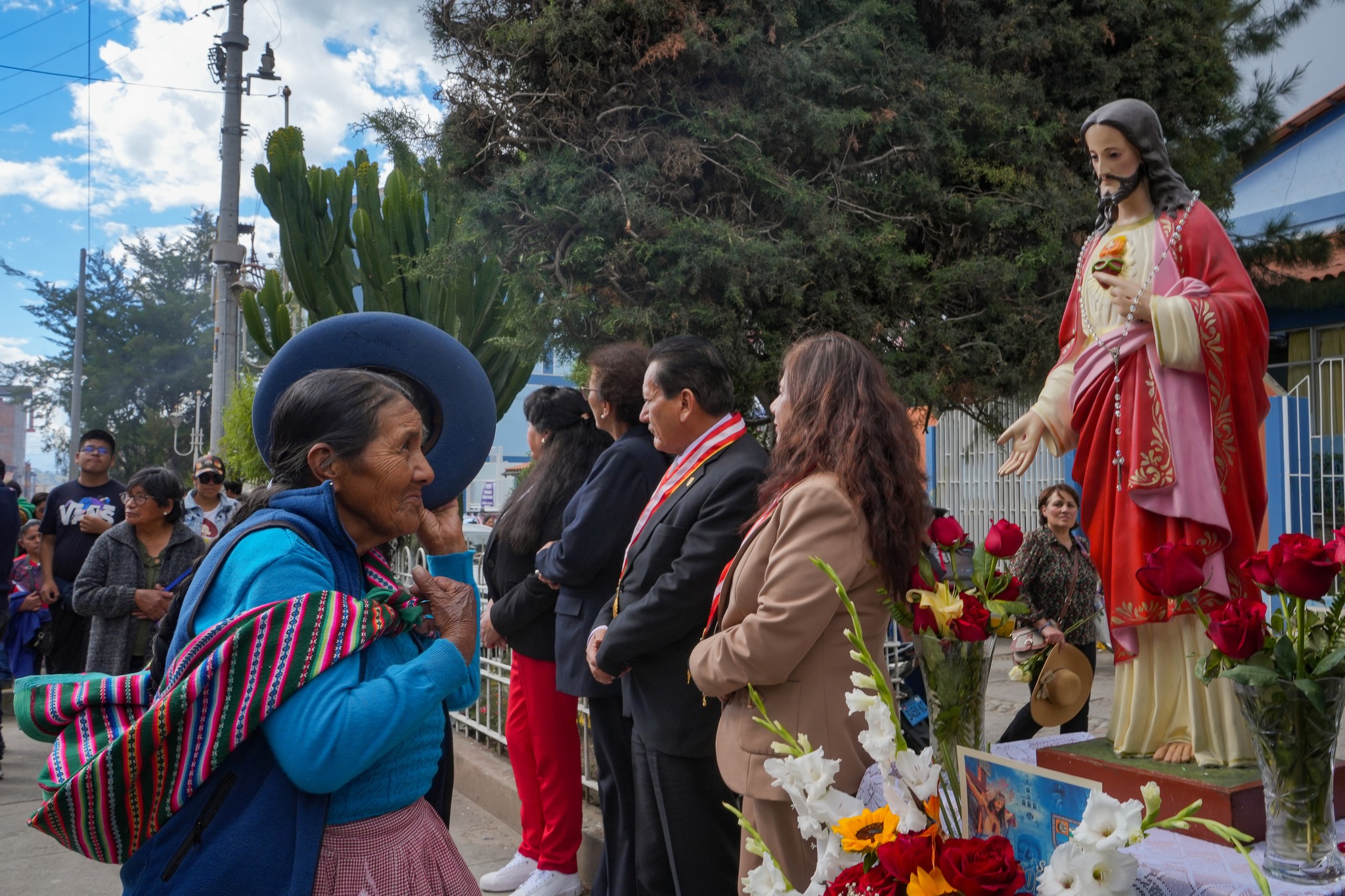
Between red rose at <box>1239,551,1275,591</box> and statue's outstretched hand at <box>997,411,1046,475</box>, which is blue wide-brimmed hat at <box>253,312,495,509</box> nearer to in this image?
statue's outstretched hand at <box>997,411,1046,475</box>

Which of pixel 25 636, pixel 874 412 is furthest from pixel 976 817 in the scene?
pixel 25 636

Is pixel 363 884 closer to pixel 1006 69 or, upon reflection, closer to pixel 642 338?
pixel 642 338

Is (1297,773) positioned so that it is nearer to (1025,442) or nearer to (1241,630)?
(1241,630)

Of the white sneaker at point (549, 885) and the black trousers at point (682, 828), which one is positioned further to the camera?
the white sneaker at point (549, 885)

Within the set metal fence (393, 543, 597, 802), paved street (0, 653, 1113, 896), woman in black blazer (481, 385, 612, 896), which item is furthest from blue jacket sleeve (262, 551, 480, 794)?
metal fence (393, 543, 597, 802)

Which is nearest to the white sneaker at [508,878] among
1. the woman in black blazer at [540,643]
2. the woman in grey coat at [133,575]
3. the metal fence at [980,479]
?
the woman in black blazer at [540,643]

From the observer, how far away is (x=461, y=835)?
475 cm

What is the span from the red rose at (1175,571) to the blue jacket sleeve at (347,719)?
1.17 metres

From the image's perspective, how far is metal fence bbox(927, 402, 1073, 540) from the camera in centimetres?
941

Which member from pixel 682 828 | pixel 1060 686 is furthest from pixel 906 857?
pixel 682 828

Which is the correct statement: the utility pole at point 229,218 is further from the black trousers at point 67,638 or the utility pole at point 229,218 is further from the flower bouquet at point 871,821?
the flower bouquet at point 871,821

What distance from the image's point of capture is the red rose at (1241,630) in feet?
4.96

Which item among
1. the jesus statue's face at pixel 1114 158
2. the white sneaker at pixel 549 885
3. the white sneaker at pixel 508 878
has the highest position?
the jesus statue's face at pixel 1114 158

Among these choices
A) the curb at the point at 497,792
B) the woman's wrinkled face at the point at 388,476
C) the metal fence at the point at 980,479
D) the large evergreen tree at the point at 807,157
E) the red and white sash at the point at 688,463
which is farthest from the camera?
the metal fence at the point at 980,479
